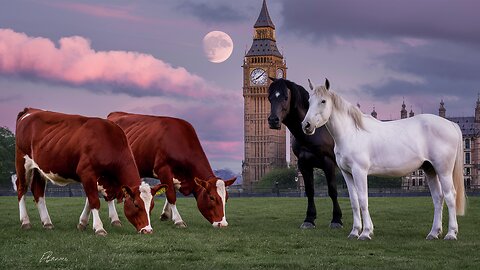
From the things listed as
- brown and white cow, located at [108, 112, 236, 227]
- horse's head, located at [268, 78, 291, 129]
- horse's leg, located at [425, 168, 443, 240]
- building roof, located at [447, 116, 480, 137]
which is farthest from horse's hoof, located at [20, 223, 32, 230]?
building roof, located at [447, 116, 480, 137]

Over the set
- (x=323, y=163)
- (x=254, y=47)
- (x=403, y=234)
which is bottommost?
(x=403, y=234)

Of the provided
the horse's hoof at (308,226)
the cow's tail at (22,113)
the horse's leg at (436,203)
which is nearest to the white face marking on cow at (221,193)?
the horse's hoof at (308,226)

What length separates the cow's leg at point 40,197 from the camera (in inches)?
574

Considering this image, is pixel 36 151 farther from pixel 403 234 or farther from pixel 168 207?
pixel 403 234

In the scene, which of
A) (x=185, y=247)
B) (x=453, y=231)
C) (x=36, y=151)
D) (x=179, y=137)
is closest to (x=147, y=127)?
(x=179, y=137)

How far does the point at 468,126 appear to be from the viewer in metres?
137

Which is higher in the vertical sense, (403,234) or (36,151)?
(36,151)

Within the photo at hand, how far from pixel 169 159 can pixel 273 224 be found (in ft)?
9.33

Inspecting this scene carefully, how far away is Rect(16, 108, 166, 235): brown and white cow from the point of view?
1288cm

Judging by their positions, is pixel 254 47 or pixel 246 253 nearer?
pixel 246 253

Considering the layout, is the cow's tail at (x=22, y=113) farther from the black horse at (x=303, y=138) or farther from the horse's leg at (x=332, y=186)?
the horse's leg at (x=332, y=186)

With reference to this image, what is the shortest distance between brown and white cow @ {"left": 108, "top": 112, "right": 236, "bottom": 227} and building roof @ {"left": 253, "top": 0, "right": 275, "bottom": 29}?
577 feet

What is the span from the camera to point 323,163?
15289 millimetres

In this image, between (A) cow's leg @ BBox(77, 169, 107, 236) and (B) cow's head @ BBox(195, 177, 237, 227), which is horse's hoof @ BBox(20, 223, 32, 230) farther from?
(B) cow's head @ BBox(195, 177, 237, 227)
